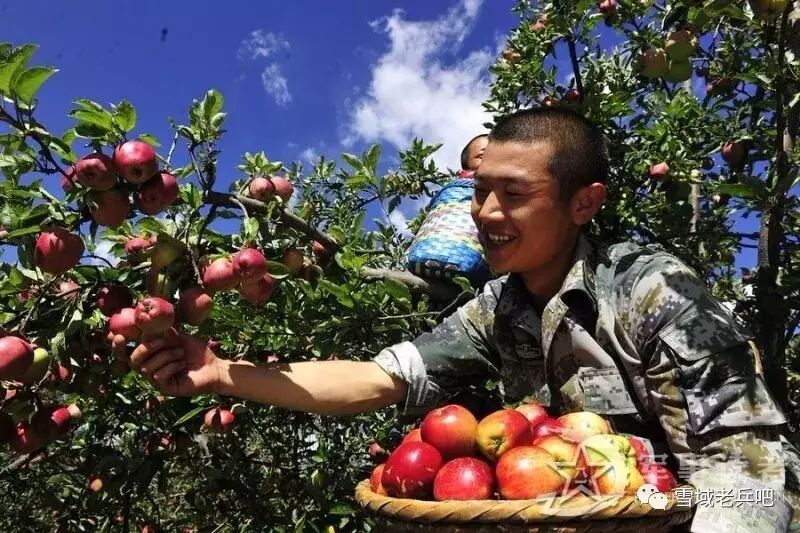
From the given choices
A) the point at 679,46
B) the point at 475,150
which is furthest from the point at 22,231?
the point at 679,46

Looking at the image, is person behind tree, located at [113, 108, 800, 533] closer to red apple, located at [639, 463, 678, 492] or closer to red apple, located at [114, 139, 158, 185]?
red apple, located at [639, 463, 678, 492]

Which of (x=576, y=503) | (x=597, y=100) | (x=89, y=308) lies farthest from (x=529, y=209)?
(x=597, y=100)

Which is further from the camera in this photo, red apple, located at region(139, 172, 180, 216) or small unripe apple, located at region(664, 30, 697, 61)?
small unripe apple, located at region(664, 30, 697, 61)

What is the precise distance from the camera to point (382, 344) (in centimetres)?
256

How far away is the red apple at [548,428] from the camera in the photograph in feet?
5.39

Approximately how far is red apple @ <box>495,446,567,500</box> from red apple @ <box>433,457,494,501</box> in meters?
0.04

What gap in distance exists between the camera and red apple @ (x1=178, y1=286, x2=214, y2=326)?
1.50 metres

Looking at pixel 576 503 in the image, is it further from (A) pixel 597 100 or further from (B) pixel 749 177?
(A) pixel 597 100

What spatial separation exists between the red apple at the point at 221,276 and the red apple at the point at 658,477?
3.15ft

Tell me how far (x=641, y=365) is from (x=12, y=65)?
149 centimetres

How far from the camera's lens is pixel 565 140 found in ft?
5.92

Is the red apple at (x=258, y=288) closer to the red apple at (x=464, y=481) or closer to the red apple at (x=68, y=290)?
the red apple at (x=68, y=290)

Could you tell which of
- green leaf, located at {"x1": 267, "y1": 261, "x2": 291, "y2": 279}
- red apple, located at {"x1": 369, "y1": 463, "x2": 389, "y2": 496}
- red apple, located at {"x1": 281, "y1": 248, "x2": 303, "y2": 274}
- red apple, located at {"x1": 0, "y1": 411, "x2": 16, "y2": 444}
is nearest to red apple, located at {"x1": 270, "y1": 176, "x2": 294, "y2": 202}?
red apple, located at {"x1": 281, "y1": 248, "x2": 303, "y2": 274}

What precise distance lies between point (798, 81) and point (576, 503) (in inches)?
56.6
